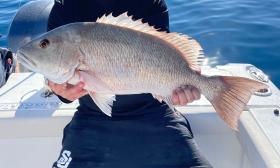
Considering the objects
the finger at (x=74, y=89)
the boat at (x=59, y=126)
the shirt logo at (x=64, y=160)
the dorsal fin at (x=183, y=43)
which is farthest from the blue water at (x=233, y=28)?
the finger at (x=74, y=89)

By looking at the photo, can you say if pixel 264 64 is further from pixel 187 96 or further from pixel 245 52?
pixel 187 96

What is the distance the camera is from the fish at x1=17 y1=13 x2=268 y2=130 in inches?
71.8

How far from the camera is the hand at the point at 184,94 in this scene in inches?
78.4

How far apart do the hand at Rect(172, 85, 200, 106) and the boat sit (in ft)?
1.79

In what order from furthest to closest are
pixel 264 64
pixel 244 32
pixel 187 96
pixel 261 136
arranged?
pixel 244 32, pixel 264 64, pixel 261 136, pixel 187 96

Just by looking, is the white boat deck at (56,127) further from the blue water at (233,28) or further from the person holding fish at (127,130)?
the blue water at (233,28)

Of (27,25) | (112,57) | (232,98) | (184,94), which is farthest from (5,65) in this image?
(232,98)

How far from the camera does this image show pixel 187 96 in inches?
79.0

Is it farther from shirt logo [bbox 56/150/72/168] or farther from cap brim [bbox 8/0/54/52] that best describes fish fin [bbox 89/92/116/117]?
cap brim [bbox 8/0/54/52]

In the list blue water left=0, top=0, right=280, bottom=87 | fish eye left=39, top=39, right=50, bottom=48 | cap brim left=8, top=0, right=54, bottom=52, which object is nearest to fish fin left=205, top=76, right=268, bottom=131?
fish eye left=39, top=39, right=50, bottom=48

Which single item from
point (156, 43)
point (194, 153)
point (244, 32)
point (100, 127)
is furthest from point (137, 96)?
point (244, 32)

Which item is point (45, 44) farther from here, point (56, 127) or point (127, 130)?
point (56, 127)

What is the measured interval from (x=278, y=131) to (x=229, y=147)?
0.39m

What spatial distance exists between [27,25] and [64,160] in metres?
1.85
